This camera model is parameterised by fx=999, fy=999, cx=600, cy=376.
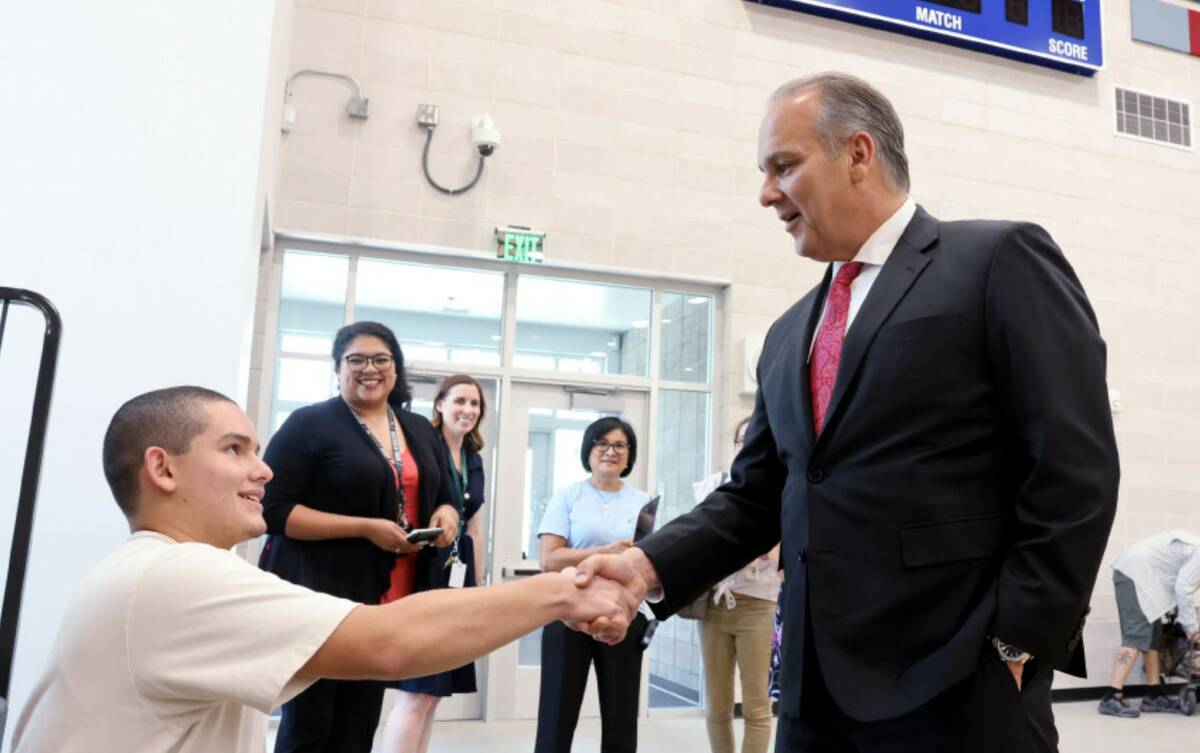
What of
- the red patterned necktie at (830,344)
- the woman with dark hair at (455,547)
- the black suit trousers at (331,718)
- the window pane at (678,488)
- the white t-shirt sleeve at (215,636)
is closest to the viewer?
the white t-shirt sleeve at (215,636)

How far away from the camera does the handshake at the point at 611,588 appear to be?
1.67m

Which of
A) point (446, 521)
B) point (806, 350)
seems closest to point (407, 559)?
point (446, 521)

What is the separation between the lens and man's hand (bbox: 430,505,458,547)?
10.6ft

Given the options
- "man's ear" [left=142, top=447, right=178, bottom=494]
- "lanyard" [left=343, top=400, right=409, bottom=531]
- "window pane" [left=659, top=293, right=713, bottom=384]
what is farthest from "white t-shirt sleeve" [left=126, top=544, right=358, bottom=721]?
"window pane" [left=659, top=293, right=713, bottom=384]

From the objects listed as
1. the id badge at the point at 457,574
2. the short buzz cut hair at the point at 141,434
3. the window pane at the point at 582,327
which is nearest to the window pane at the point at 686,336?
the window pane at the point at 582,327

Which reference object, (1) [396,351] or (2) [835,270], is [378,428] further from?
(2) [835,270]

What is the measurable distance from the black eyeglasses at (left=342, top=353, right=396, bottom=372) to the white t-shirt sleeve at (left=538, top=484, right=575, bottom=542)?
4.15ft

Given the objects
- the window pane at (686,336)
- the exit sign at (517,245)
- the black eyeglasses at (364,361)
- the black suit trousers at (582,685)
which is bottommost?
the black suit trousers at (582,685)

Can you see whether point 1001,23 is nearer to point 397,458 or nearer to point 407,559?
point 397,458

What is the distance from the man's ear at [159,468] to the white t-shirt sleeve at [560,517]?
2.82m

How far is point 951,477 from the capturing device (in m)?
1.40

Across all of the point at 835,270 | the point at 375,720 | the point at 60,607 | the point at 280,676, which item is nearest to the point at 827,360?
the point at 835,270

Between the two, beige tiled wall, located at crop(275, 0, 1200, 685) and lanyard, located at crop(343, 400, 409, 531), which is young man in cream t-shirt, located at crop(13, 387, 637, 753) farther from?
beige tiled wall, located at crop(275, 0, 1200, 685)

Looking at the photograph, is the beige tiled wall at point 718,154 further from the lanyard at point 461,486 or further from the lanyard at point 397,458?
the lanyard at point 397,458
